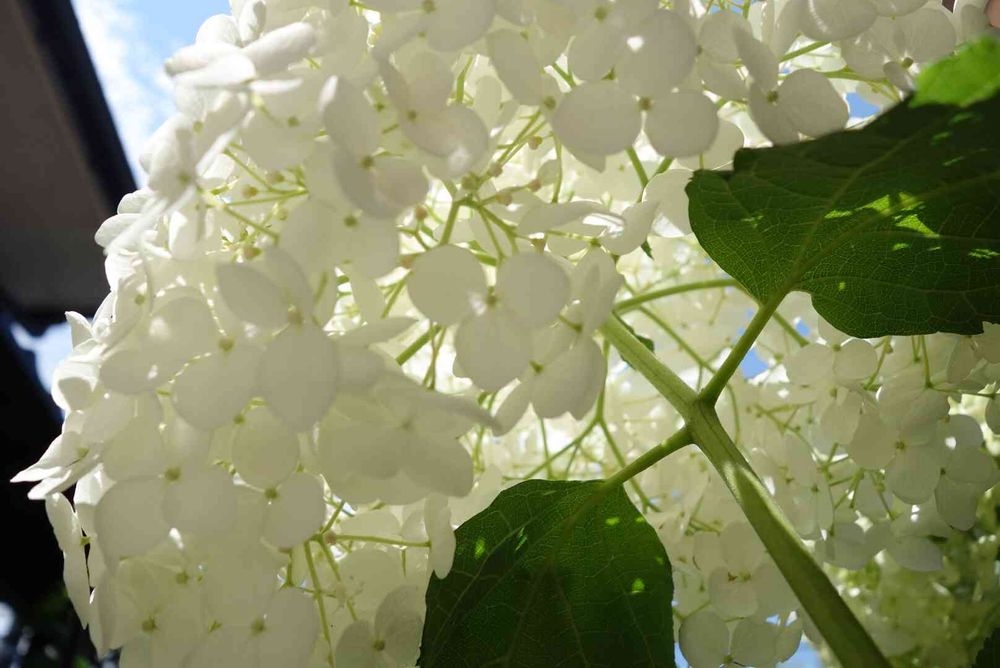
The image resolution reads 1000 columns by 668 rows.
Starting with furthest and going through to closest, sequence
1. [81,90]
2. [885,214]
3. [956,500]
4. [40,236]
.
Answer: [40,236] → [81,90] → [956,500] → [885,214]

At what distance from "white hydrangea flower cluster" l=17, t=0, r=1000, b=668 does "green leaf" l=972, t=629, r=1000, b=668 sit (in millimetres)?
86

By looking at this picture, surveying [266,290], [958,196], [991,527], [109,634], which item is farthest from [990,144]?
[991,527]

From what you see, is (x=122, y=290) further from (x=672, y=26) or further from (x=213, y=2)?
(x=213, y=2)

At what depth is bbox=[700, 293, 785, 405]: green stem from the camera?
47cm

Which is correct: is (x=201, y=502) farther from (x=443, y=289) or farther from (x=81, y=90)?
(x=81, y=90)

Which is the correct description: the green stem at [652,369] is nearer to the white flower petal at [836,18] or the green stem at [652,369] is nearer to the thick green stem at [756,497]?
the thick green stem at [756,497]

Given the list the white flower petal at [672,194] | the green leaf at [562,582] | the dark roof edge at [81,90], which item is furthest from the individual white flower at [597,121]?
the dark roof edge at [81,90]

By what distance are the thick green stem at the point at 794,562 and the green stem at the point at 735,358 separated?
0.05 ft

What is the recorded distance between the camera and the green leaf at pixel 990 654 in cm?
50

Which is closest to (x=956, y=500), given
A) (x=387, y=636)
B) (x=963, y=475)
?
(x=963, y=475)

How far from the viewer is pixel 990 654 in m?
0.51

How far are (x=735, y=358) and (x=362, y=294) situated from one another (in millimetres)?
196

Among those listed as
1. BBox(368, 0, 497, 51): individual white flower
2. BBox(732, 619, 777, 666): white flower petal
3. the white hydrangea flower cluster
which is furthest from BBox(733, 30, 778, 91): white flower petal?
BBox(732, 619, 777, 666): white flower petal

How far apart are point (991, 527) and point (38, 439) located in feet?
5.75
